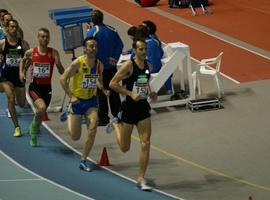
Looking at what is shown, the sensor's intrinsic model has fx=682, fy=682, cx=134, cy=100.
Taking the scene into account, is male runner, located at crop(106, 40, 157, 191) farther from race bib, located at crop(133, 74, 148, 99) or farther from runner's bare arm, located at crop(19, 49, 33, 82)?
runner's bare arm, located at crop(19, 49, 33, 82)

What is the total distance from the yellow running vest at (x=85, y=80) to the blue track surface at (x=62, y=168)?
1243 millimetres

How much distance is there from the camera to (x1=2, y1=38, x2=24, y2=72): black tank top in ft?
40.2

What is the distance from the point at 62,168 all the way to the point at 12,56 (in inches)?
100

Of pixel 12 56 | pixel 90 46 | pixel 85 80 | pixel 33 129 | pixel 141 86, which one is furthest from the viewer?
pixel 12 56

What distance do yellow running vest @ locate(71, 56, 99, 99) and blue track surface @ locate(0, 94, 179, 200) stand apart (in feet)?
→ 4.08

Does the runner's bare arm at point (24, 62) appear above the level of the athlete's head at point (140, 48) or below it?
below

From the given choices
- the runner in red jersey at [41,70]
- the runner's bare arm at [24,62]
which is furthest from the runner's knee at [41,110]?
the runner's bare arm at [24,62]

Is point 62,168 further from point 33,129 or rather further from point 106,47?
point 106,47

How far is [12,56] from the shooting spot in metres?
12.3

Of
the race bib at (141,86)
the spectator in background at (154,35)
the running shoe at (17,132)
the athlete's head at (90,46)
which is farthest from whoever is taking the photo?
the spectator in background at (154,35)

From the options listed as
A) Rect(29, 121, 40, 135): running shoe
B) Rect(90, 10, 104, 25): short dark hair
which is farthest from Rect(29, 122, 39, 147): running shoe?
Rect(90, 10, 104, 25): short dark hair

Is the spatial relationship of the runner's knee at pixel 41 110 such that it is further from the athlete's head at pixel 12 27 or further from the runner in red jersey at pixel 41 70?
the athlete's head at pixel 12 27

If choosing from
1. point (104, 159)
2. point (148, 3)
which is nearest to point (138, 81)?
point (104, 159)

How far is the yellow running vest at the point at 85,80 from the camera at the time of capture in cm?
1048
